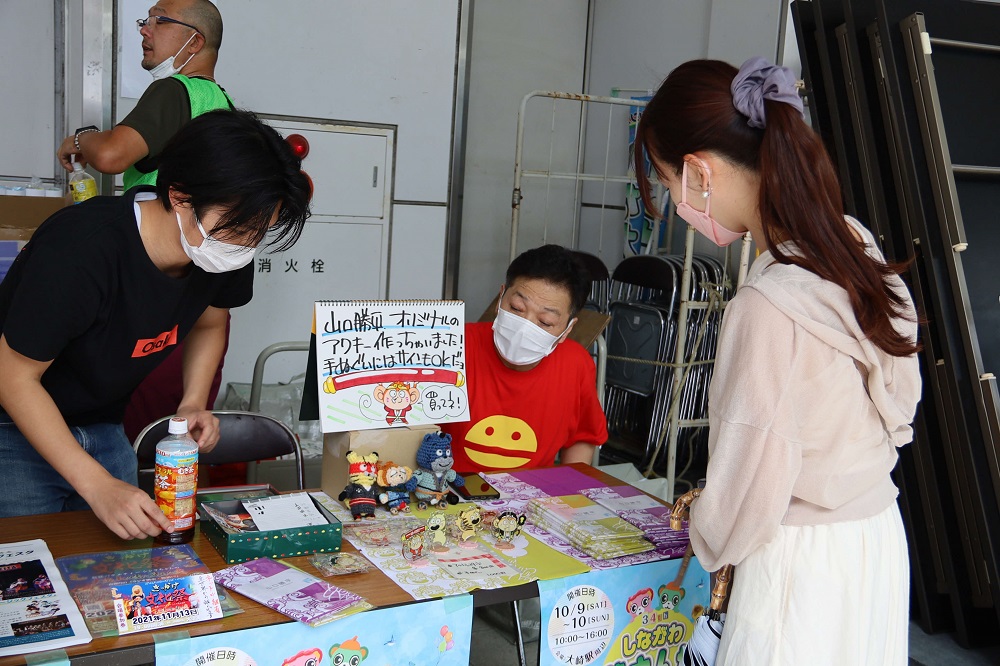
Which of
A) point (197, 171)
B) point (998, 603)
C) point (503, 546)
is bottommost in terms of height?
point (998, 603)

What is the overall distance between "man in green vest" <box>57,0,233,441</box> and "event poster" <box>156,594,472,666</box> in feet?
4.96

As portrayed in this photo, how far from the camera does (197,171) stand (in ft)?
5.18

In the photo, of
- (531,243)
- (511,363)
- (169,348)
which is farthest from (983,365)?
(531,243)

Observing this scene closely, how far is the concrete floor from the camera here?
287cm

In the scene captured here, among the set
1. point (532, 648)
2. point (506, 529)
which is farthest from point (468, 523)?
point (532, 648)

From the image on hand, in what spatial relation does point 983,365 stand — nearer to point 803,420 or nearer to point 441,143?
point 803,420

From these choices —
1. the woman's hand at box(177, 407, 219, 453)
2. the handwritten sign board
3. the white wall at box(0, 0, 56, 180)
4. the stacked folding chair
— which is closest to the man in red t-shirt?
the handwritten sign board

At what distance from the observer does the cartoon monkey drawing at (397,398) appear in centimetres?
212

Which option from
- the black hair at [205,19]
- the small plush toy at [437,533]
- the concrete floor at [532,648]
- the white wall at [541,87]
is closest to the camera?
the small plush toy at [437,533]

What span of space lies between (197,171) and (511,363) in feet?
3.92

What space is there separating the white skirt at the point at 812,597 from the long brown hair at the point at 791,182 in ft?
1.10

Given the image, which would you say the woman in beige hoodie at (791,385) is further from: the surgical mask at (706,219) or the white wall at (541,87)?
the white wall at (541,87)

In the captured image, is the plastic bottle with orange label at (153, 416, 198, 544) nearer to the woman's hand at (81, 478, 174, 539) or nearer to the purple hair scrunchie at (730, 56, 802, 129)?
the woman's hand at (81, 478, 174, 539)

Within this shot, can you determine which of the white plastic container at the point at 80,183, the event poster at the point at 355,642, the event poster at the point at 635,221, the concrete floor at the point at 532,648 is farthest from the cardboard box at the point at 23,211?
the event poster at the point at 635,221
